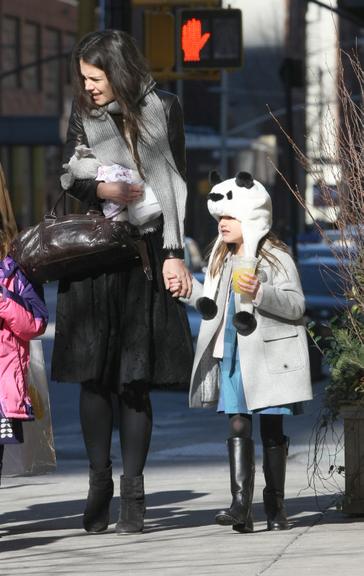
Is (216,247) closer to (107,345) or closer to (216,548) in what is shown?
(107,345)

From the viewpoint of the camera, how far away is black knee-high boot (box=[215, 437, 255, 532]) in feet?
22.4

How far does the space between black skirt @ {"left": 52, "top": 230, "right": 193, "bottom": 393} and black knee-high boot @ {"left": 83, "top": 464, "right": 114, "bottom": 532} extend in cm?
36

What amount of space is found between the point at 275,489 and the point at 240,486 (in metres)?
0.22

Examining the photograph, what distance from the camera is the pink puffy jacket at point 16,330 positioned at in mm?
6531

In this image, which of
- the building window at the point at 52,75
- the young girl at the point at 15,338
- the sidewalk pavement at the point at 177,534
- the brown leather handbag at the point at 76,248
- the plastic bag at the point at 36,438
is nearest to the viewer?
the sidewalk pavement at the point at 177,534

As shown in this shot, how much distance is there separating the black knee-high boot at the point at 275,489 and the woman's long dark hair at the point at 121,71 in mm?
1345

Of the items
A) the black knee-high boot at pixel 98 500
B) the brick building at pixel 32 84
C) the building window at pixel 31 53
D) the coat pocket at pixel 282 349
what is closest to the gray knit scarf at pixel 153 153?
the coat pocket at pixel 282 349

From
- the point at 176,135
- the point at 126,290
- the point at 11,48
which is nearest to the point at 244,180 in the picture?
the point at 176,135

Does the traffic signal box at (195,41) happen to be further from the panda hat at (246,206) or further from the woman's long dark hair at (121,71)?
the woman's long dark hair at (121,71)

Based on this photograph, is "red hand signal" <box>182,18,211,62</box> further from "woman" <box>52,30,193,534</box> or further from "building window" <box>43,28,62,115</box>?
"building window" <box>43,28,62,115</box>

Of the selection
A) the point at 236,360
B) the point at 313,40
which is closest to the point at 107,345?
the point at 236,360

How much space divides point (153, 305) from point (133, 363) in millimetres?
260

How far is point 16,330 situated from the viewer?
259 inches

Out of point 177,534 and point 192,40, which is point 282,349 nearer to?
point 177,534
